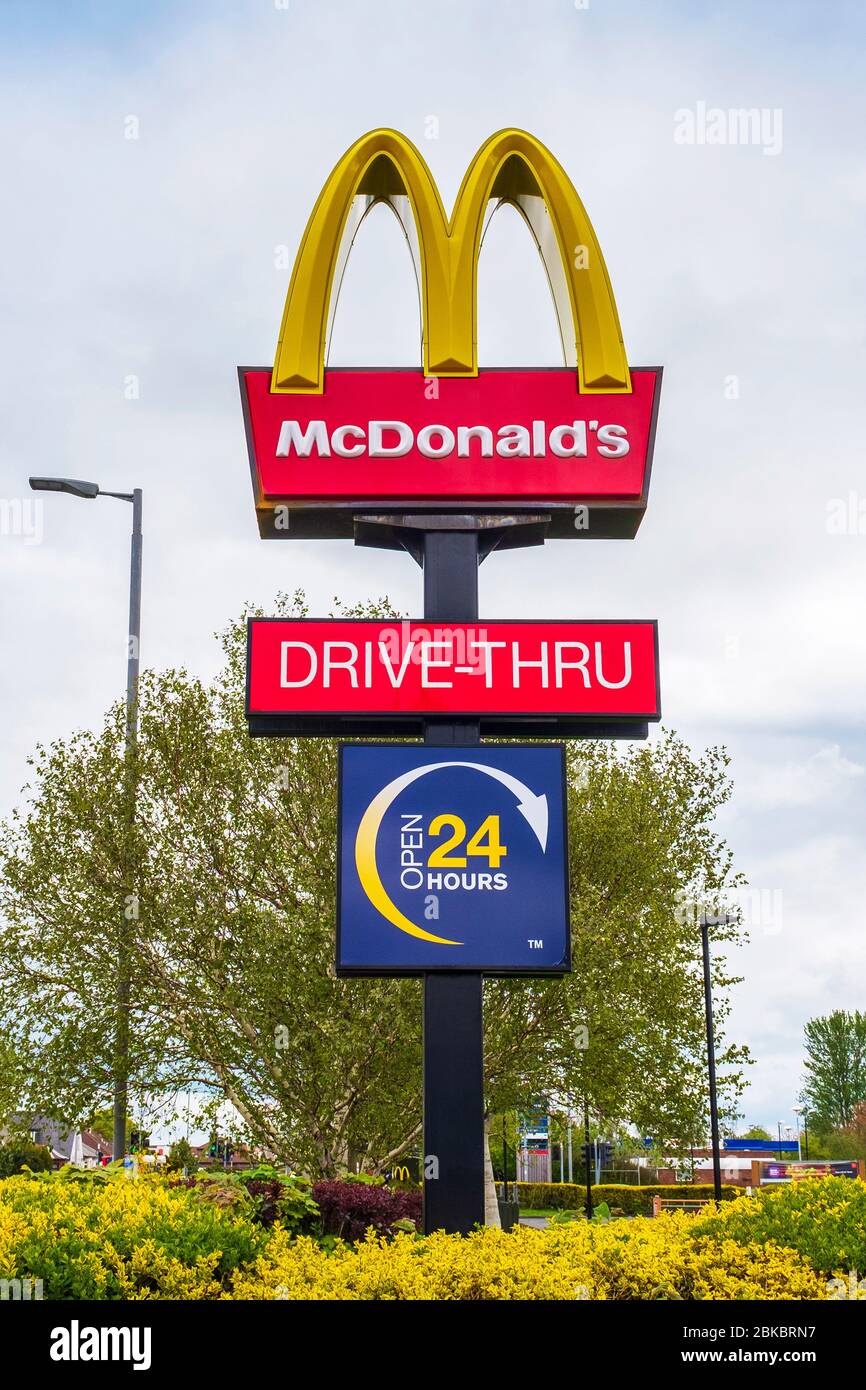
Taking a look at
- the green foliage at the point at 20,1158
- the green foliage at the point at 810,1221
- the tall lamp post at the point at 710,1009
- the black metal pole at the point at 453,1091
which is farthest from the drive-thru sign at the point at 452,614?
the green foliage at the point at 20,1158

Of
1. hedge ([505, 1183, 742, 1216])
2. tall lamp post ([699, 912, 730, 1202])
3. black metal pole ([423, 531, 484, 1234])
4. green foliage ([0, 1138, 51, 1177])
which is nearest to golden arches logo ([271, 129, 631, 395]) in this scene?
black metal pole ([423, 531, 484, 1234])

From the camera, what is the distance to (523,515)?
40.3 feet

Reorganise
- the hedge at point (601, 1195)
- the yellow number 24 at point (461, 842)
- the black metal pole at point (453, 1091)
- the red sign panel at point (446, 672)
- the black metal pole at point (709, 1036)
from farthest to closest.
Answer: the hedge at point (601, 1195), the black metal pole at point (709, 1036), the red sign panel at point (446, 672), the yellow number 24 at point (461, 842), the black metal pole at point (453, 1091)

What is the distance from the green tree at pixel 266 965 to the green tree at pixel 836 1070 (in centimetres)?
7135

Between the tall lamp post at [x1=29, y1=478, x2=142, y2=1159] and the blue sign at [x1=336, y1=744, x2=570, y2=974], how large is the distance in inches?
322

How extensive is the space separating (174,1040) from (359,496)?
11499 mm

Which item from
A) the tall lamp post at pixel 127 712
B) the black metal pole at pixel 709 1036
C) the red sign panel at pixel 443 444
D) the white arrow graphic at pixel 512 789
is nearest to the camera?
the white arrow graphic at pixel 512 789

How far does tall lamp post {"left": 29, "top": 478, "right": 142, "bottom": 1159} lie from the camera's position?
18.5 meters

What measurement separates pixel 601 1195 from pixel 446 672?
4183cm

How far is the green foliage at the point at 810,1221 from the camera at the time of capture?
26.1 ft

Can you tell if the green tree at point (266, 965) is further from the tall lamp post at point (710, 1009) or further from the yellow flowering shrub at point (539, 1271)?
the yellow flowering shrub at point (539, 1271)

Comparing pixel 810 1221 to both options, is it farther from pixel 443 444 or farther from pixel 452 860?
pixel 443 444
